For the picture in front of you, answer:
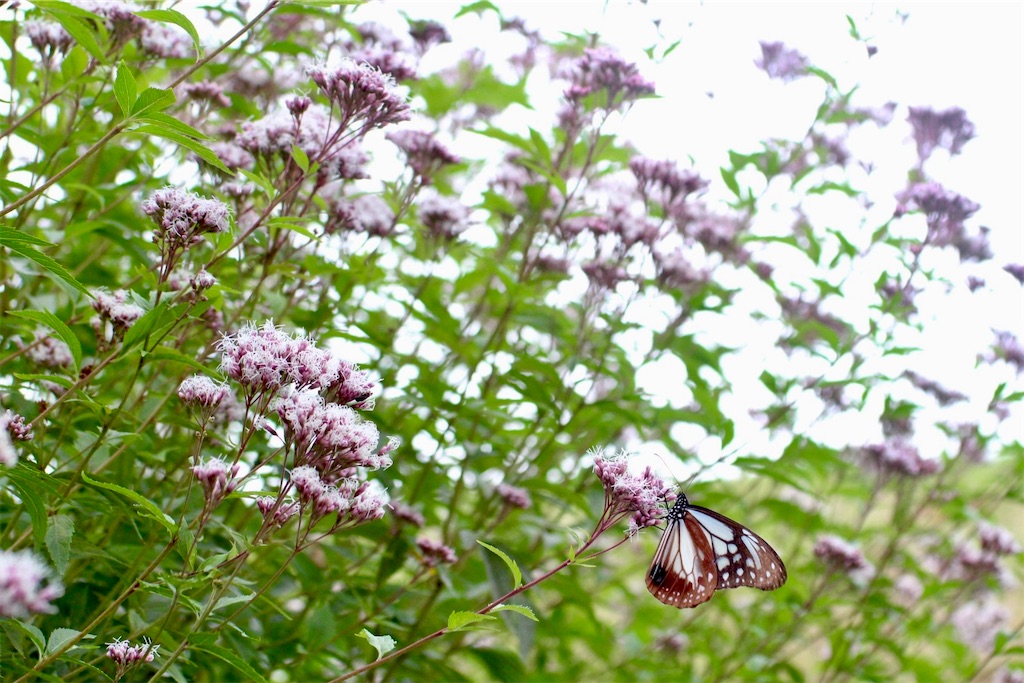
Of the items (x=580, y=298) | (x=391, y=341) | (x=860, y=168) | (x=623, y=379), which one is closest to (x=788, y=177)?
(x=860, y=168)

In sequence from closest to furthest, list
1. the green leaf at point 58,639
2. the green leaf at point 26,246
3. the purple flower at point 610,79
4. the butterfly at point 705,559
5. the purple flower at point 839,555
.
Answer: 1. the green leaf at point 26,246
2. the green leaf at point 58,639
3. the butterfly at point 705,559
4. the purple flower at point 610,79
5. the purple flower at point 839,555

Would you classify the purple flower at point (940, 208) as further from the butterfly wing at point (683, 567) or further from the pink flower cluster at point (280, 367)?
the pink flower cluster at point (280, 367)

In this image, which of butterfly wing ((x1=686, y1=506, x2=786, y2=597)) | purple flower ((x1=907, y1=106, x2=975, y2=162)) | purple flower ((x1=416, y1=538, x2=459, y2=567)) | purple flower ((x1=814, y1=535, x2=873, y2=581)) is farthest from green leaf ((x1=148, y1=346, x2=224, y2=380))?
purple flower ((x1=907, y1=106, x2=975, y2=162))

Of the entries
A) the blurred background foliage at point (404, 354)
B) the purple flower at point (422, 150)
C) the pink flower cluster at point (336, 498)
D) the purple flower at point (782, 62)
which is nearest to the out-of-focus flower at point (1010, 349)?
the blurred background foliage at point (404, 354)

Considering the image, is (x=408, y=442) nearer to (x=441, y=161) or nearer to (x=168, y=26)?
(x=441, y=161)

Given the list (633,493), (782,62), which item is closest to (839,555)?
(633,493)

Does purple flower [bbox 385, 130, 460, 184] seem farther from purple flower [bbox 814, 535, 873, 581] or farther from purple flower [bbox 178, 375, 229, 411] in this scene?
purple flower [bbox 814, 535, 873, 581]

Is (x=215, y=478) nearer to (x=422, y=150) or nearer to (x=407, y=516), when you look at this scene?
(x=407, y=516)
